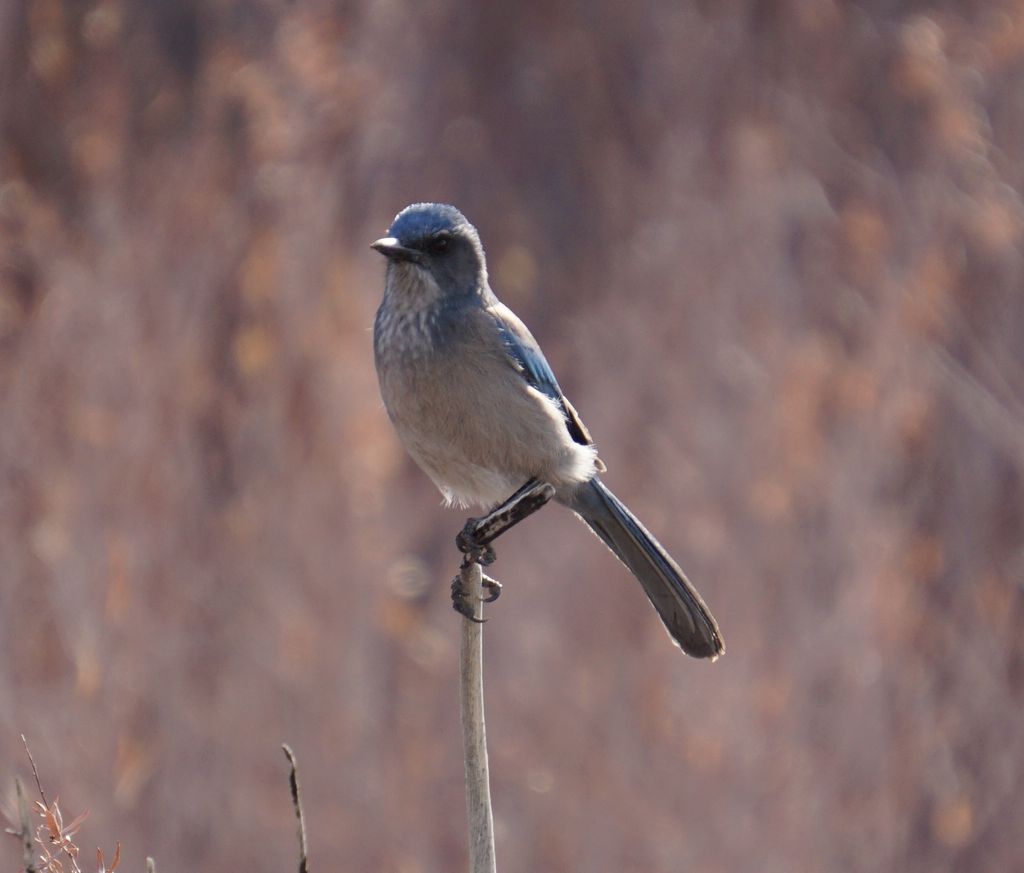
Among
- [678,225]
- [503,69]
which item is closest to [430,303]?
[678,225]

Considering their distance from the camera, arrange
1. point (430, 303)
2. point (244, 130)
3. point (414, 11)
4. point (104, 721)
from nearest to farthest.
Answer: point (430, 303) < point (104, 721) < point (244, 130) < point (414, 11)

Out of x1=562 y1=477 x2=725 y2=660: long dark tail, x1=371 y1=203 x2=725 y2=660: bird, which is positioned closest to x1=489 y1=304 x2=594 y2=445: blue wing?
x1=371 y1=203 x2=725 y2=660: bird

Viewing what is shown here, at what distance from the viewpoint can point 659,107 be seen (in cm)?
673

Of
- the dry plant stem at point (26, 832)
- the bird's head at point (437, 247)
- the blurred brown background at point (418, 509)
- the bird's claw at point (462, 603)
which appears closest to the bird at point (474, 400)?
the bird's head at point (437, 247)

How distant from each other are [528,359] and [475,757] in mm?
1322

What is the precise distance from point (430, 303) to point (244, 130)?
3.10 meters

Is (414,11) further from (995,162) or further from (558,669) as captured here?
(558,669)

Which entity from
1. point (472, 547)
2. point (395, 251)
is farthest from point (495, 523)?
point (395, 251)

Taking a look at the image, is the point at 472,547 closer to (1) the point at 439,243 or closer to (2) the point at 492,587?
(2) the point at 492,587

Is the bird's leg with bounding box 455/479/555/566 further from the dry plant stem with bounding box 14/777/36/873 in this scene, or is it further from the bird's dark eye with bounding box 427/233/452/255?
the dry plant stem with bounding box 14/777/36/873

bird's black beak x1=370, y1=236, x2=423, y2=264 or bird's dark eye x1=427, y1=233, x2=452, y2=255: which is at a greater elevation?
bird's dark eye x1=427, y1=233, x2=452, y2=255

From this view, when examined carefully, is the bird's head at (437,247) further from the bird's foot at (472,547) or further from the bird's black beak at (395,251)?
the bird's foot at (472,547)

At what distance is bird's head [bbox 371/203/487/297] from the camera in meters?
2.75

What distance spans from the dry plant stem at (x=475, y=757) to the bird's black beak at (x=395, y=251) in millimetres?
986
